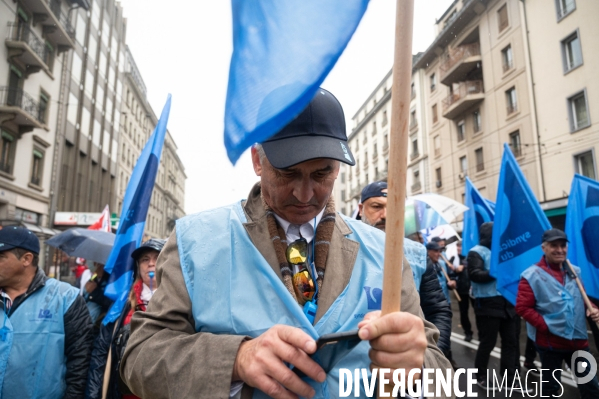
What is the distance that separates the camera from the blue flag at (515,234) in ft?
16.0

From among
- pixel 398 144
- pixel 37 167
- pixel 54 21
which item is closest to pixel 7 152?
pixel 37 167

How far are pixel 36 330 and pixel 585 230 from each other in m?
5.94

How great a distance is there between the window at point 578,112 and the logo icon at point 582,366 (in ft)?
41.3

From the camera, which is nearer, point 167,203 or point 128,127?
point 128,127

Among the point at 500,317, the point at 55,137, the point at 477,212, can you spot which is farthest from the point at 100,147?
the point at 500,317

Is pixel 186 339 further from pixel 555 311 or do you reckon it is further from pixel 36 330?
pixel 555 311

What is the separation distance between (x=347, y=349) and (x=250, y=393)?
30cm

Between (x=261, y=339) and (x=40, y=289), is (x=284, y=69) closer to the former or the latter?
(x=261, y=339)

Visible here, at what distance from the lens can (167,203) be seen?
54.8m

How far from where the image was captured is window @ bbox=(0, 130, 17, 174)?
53.5ft

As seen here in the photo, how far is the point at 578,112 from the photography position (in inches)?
571

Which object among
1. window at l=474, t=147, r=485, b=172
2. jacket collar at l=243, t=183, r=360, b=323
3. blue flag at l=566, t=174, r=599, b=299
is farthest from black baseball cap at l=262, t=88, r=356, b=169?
window at l=474, t=147, r=485, b=172

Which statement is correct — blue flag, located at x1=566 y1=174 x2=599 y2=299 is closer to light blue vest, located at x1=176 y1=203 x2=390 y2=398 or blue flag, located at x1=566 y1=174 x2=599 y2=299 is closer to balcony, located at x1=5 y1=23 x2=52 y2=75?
light blue vest, located at x1=176 y1=203 x2=390 y2=398

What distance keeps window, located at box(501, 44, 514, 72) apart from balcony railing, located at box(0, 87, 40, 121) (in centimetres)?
1917
